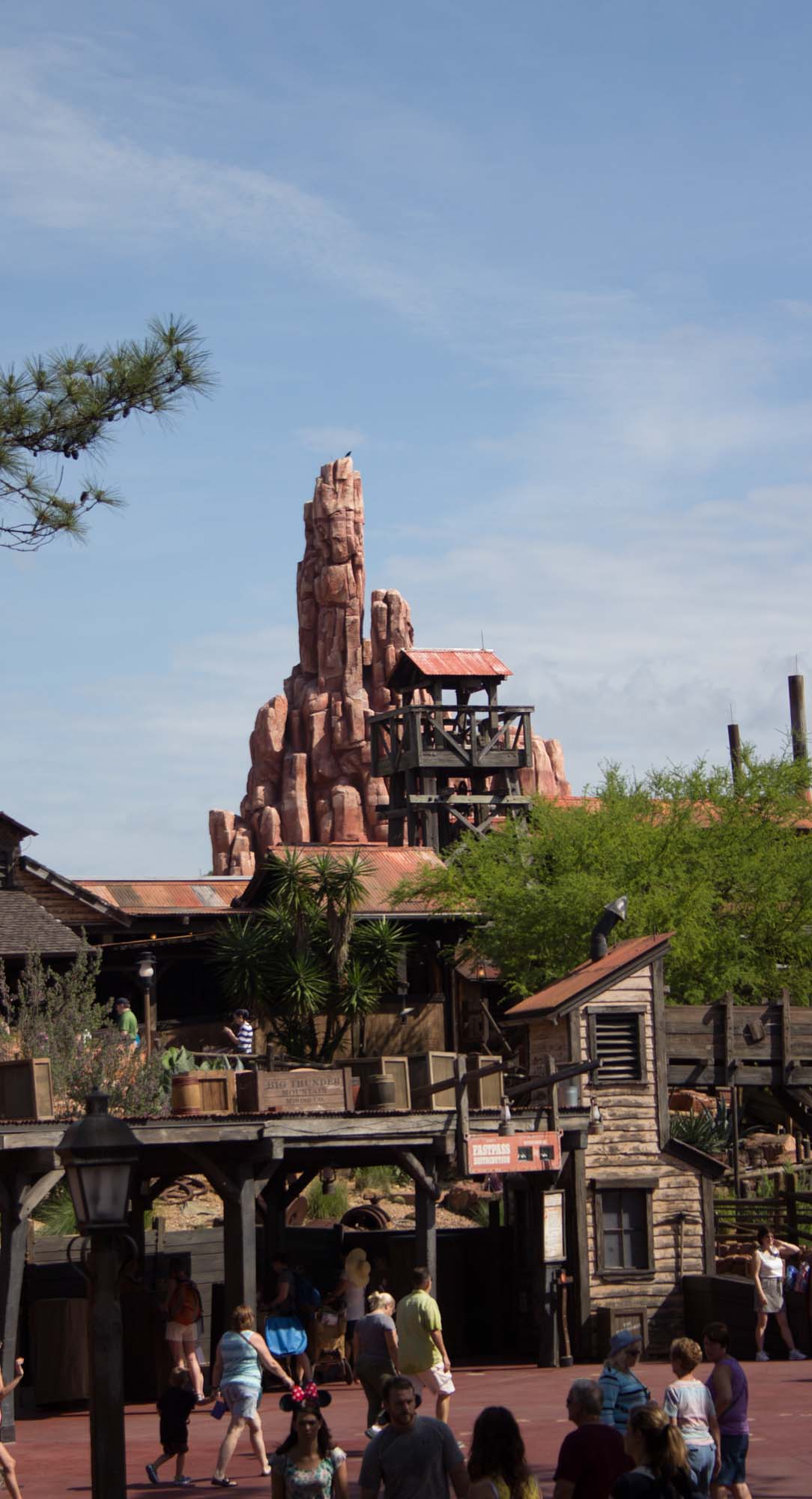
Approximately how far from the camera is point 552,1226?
20.8m

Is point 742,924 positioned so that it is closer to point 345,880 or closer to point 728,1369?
point 345,880

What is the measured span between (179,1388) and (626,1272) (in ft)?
31.7

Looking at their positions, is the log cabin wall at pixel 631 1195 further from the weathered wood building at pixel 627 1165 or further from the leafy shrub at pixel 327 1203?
the leafy shrub at pixel 327 1203

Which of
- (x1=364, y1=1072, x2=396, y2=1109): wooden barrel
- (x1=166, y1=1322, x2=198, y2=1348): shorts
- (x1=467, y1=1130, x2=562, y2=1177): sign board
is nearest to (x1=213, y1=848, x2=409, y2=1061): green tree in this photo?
(x1=467, y1=1130, x2=562, y2=1177): sign board

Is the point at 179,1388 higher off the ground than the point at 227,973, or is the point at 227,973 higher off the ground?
the point at 227,973

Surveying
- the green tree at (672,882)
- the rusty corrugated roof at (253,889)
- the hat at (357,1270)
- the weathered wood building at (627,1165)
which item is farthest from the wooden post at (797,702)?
the hat at (357,1270)

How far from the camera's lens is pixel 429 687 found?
60.8 m

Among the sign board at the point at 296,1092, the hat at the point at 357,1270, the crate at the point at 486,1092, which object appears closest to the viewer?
the hat at the point at 357,1270

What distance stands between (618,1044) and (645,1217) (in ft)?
7.15

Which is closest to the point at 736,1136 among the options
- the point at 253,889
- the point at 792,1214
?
the point at 792,1214

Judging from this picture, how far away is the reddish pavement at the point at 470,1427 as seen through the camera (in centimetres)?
1291

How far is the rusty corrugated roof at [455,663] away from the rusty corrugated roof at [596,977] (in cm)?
3618

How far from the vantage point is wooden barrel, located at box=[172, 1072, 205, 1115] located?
60.5ft

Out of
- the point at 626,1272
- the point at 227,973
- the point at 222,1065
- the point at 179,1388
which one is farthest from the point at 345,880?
the point at 179,1388
